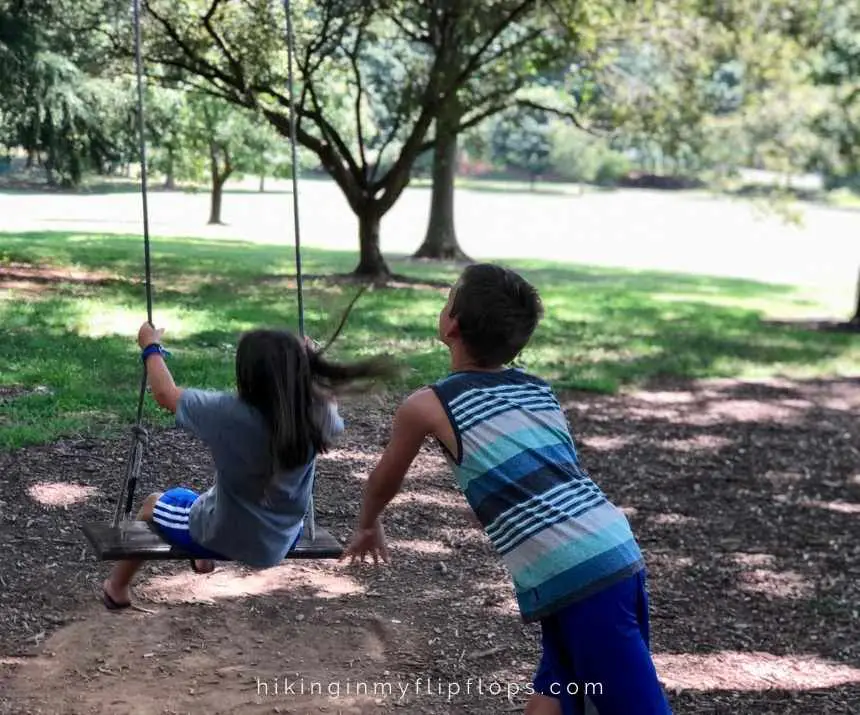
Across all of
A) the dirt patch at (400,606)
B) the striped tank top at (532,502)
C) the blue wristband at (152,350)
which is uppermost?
the blue wristband at (152,350)

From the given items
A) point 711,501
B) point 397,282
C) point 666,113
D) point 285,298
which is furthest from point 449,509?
point 666,113

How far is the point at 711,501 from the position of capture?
6.48 m

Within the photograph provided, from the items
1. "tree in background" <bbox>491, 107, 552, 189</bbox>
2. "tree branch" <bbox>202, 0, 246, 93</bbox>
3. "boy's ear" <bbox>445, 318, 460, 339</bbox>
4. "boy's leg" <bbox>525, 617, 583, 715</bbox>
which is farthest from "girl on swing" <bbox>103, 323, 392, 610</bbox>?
"tree in background" <bbox>491, 107, 552, 189</bbox>

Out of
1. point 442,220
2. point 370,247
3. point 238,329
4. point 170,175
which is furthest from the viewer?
point 442,220

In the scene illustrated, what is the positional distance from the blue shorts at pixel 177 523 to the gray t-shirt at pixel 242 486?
0.04 m

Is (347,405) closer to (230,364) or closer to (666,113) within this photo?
(230,364)

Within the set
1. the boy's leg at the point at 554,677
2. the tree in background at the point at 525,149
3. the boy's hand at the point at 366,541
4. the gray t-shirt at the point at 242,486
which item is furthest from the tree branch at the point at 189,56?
the tree in background at the point at 525,149

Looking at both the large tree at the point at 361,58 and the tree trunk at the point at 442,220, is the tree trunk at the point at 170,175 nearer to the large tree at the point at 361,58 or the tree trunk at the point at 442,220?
the large tree at the point at 361,58

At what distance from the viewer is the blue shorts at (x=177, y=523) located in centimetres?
324

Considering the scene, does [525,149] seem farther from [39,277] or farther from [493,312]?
[493,312]

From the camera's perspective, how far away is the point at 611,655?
2.41m

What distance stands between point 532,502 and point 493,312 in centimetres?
42

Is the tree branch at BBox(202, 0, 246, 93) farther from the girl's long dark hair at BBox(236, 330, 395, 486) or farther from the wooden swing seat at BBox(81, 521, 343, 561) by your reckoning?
the girl's long dark hair at BBox(236, 330, 395, 486)

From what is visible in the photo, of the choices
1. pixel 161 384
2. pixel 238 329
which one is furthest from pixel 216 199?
pixel 161 384
